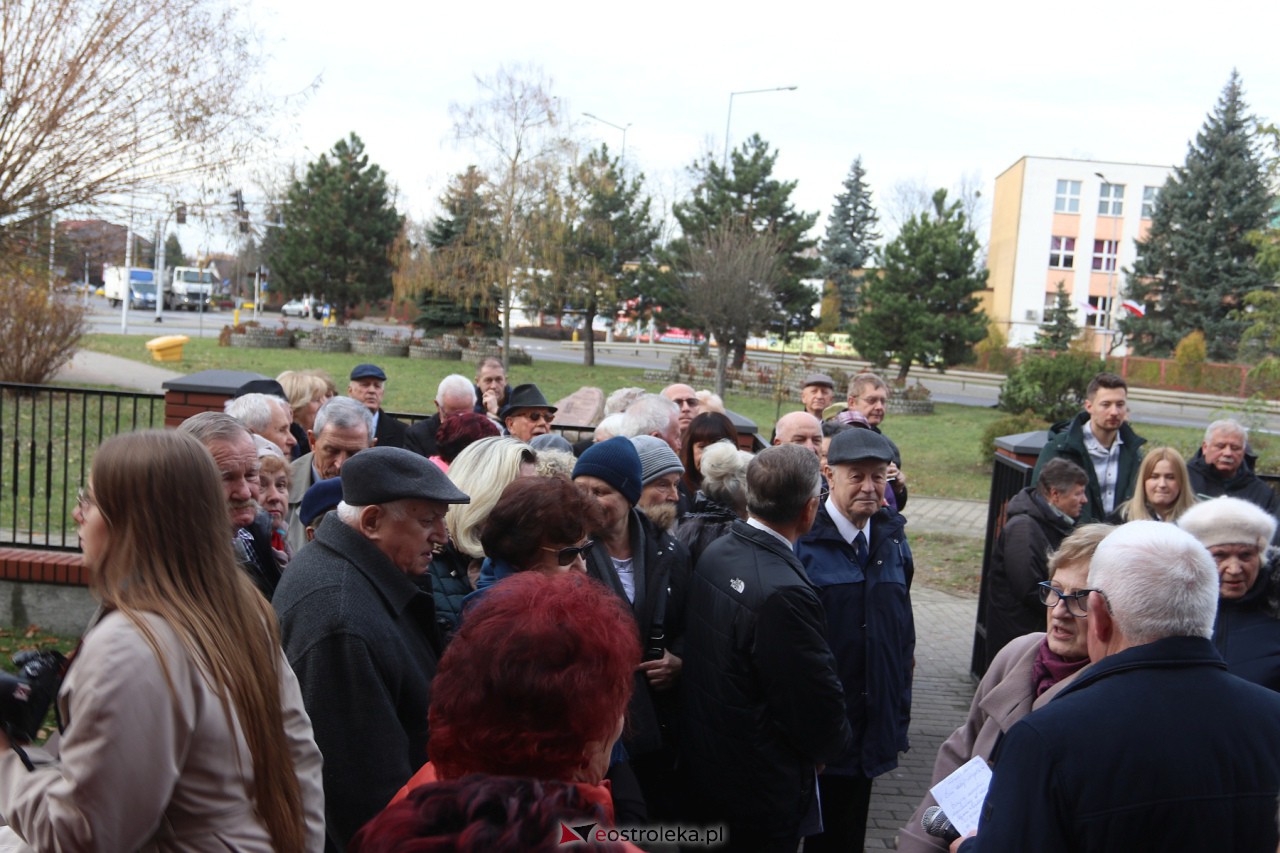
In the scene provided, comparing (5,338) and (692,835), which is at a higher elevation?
(5,338)

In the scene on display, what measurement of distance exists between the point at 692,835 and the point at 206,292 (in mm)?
66903

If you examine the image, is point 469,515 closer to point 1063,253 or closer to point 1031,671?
point 1031,671

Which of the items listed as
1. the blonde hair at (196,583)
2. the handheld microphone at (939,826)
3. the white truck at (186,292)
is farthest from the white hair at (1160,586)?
the white truck at (186,292)

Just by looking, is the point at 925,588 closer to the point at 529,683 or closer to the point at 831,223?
the point at 529,683

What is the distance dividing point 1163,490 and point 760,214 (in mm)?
35836

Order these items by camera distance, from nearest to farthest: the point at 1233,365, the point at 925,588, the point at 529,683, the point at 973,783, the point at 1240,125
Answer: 1. the point at 529,683
2. the point at 973,783
3. the point at 925,588
4. the point at 1233,365
5. the point at 1240,125

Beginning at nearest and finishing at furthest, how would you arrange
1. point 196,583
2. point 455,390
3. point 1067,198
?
point 196,583
point 455,390
point 1067,198

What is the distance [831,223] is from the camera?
212 ft

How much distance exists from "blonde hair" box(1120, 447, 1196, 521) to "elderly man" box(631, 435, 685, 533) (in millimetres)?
2944

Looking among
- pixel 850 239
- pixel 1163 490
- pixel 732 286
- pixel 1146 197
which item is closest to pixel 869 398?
pixel 1163 490

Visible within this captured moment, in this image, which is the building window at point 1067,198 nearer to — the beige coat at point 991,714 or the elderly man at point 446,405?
the elderly man at point 446,405

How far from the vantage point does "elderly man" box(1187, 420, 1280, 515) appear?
22.1 feet

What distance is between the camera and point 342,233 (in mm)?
47688

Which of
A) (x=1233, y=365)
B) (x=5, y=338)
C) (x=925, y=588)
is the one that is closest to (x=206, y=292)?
(x=5, y=338)
